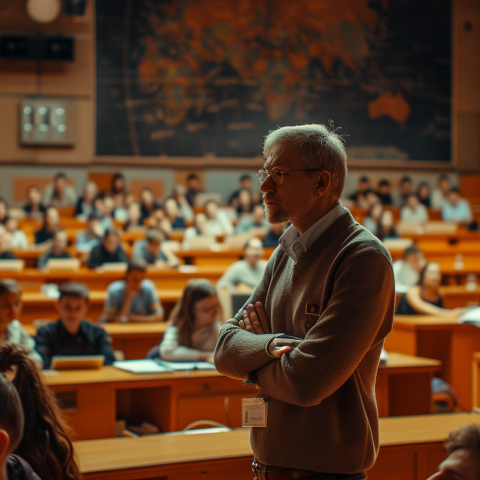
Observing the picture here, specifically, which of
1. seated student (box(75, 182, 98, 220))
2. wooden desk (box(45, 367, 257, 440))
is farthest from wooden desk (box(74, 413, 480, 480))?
seated student (box(75, 182, 98, 220))

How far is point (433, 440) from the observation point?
248cm

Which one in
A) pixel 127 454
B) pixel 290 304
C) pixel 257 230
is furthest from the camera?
pixel 257 230

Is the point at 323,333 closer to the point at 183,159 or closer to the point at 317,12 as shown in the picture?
the point at 183,159

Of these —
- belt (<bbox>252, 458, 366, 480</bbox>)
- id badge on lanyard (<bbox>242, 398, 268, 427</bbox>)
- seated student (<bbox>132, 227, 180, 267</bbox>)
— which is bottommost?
belt (<bbox>252, 458, 366, 480</bbox>)

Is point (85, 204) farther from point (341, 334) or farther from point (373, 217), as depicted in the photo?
point (341, 334)

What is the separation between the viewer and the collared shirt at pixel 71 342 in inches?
144

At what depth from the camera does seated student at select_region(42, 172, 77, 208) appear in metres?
10.7

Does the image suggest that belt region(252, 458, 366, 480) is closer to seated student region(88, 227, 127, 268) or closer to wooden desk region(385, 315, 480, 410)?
wooden desk region(385, 315, 480, 410)

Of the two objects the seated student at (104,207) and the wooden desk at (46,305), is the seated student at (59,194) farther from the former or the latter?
the wooden desk at (46,305)

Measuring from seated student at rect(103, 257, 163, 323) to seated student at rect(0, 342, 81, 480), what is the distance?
345 centimetres

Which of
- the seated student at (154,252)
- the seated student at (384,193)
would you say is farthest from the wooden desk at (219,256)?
the seated student at (384,193)

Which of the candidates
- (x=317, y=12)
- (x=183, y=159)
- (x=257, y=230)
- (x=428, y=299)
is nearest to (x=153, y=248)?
(x=257, y=230)

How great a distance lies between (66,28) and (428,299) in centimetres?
873

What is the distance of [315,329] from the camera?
137 centimetres
